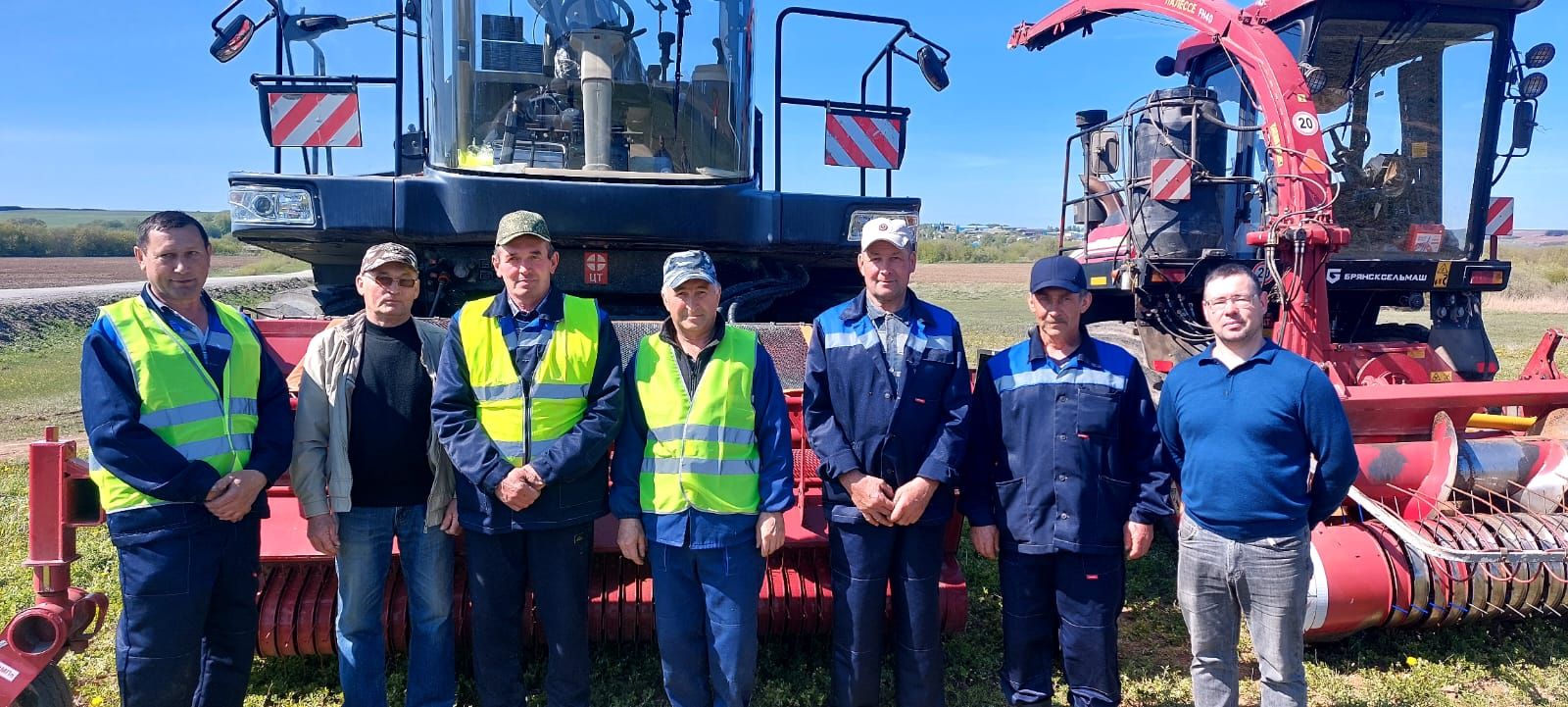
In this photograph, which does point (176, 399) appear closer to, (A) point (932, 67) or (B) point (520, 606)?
(B) point (520, 606)

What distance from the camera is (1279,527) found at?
8.50 feet

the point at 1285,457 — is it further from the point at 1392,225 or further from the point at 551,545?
the point at 1392,225

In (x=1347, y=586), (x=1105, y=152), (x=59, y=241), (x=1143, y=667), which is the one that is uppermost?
(x=59, y=241)

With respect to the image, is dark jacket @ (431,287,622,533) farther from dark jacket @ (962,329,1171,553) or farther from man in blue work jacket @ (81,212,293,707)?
dark jacket @ (962,329,1171,553)

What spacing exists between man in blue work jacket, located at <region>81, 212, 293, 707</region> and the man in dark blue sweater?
8.54 ft

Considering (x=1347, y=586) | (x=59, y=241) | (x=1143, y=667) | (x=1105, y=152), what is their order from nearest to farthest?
(x=1347, y=586) → (x=1143, y=667) → (x=1105, y=152) → (x=59, y=241)

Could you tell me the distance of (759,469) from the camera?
285 centimetres

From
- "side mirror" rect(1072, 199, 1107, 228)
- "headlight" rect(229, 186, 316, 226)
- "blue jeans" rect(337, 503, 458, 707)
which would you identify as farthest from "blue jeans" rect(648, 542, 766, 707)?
"side mirror" rect(1072, 199, 1107, 228)

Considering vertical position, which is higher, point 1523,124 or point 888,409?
point 1523,124

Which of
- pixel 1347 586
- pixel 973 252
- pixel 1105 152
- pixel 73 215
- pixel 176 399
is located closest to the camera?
pixel 176 399

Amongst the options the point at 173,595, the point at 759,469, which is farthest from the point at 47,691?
the point at 759,469

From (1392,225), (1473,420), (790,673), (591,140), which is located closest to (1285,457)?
(790,673)

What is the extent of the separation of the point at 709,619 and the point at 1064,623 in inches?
42.2

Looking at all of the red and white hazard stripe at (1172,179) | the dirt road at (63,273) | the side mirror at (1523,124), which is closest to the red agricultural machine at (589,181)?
the red and white hazard stripe at (1172,179)
